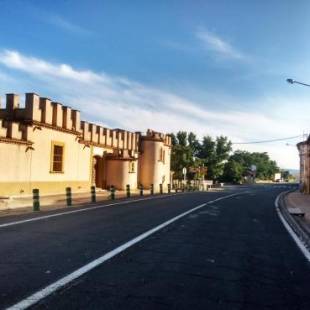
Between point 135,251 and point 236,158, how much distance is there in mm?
143678

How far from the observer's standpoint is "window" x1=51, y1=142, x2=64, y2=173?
30.8m

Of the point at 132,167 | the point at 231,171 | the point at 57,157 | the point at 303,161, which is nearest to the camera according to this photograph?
the point at 57,157

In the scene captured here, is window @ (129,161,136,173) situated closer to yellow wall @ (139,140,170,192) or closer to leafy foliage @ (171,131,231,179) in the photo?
yellow wall @ (139,140,170,192)

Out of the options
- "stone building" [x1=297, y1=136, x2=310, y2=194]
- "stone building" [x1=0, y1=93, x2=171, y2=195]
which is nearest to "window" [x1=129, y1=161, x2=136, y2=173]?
"stone building" [x1=0, y1=93, x2=171, y2=195]

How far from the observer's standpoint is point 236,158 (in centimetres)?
15062

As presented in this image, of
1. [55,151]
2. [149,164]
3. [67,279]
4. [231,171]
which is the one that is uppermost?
[231,171]

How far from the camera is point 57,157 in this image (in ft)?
103

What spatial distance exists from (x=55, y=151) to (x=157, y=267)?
79.6ft

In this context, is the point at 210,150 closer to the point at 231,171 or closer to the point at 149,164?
the point at 231,171

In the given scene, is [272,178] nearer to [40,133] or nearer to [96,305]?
[40,133]

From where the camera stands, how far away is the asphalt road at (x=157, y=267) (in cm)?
590

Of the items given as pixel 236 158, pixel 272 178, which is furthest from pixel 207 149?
pixel 272 178

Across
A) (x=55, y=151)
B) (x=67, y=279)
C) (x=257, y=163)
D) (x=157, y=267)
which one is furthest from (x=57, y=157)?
(x=257, y=163)

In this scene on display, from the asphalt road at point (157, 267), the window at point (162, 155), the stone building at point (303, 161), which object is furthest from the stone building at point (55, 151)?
the stone building at point (303, 161)
